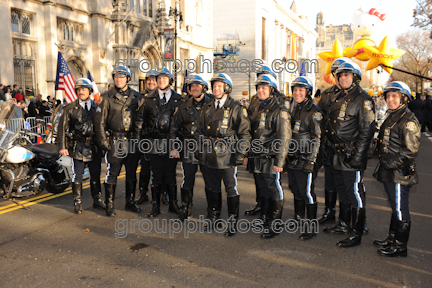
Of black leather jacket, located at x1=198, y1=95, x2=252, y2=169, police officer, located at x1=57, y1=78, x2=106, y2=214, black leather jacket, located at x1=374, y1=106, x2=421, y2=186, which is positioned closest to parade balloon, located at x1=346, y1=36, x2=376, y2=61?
black leather jacket, located at x1=374, y1=106, x2=421, y2=186

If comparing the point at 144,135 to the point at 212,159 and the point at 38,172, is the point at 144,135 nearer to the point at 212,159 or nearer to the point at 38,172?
the point at 212,159

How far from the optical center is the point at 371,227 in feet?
17.9

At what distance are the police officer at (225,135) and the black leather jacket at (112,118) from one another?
1542 millimetres

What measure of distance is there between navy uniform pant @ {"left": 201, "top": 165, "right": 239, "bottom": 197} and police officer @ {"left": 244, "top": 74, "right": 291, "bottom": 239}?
276 mm

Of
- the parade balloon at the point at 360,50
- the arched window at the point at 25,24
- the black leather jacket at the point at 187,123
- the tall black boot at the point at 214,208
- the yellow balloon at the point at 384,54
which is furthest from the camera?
the arched window at the point at 25,24

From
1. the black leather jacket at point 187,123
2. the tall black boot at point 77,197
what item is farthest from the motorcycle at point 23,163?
the black leather jacket at point 187,123

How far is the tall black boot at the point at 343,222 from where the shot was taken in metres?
5.18

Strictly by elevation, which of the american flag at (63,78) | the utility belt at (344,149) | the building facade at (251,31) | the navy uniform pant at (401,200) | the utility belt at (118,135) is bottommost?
the navy uniform pant at (401,200)

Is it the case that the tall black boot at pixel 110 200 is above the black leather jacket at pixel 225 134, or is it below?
below

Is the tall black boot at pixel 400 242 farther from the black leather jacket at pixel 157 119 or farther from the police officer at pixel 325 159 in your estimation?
the black leather jacket at pixel 157 119

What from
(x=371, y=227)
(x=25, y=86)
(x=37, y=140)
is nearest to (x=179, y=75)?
(x=25, y=86)

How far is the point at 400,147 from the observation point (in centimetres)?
436

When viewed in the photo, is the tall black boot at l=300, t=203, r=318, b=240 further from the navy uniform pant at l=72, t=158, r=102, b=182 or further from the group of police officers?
the navy uniform pant at l=72, t=158, r=102, b=182

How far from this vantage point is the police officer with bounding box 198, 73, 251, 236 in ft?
16.7
